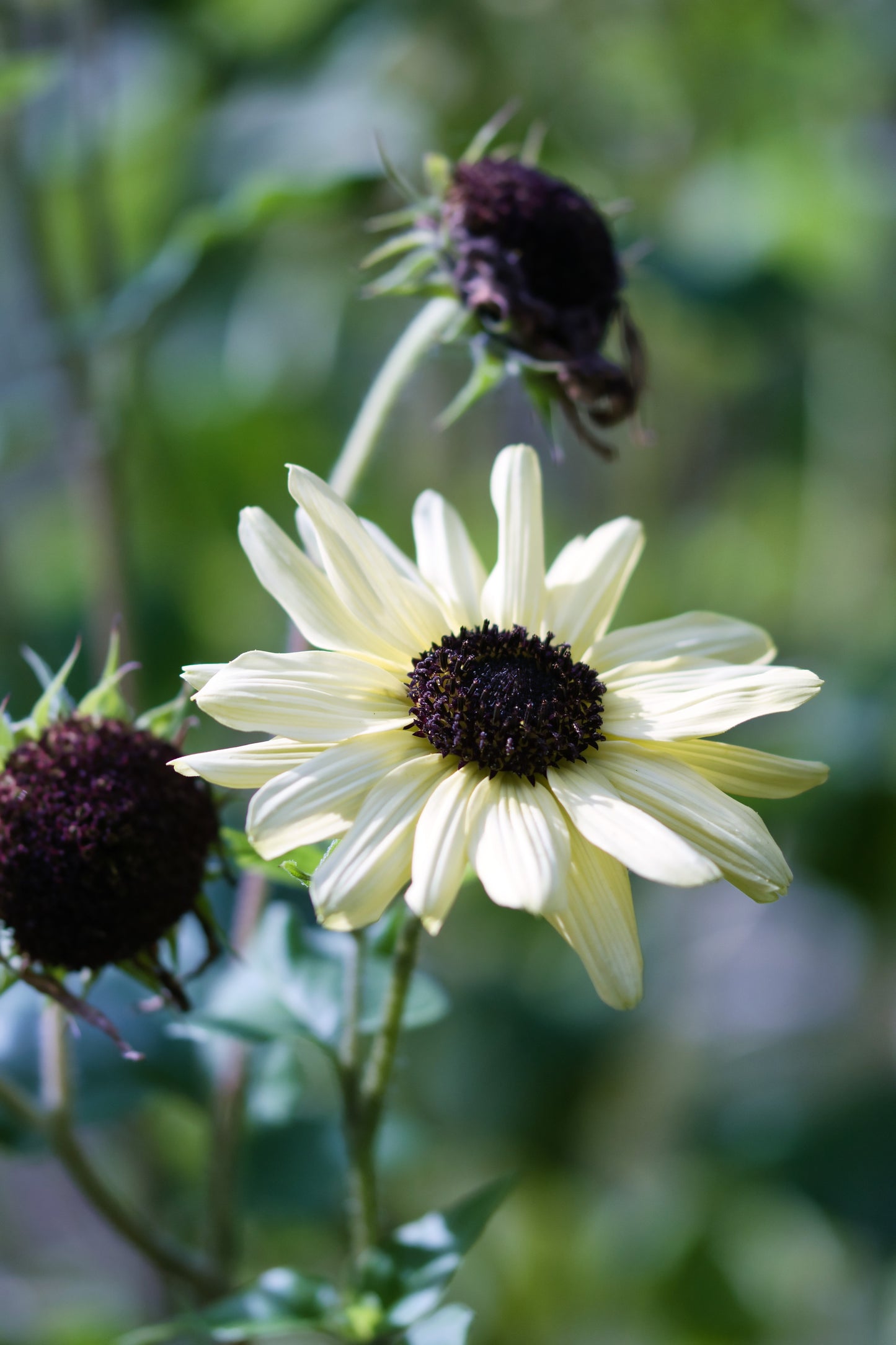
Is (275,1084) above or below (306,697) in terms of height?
below

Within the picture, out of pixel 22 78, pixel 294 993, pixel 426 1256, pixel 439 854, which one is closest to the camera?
pixel 439 854

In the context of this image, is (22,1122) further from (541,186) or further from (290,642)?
(541,186)

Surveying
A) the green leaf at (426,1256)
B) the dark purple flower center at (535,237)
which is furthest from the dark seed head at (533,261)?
the green leaf at (426,1256)

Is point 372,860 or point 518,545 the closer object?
point 372,860

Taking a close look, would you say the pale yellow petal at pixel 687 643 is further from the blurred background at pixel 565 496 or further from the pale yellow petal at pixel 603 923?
the blurred background at pixel 565 496

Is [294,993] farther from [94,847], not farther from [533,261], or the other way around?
[533,261]

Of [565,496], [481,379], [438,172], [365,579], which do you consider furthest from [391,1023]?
[565,496]

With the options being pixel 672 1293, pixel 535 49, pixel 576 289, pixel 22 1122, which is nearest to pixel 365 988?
pixel 22 1122
